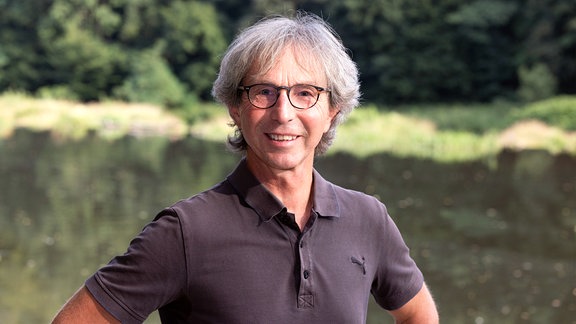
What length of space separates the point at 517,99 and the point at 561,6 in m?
3.34

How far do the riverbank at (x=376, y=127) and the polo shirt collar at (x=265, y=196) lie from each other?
48.0 feet

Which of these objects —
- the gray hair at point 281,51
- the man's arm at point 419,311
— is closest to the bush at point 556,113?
the man's arm at point 419,311

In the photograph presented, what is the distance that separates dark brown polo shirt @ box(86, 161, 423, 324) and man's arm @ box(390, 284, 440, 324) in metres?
0.21

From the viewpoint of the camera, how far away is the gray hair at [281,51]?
4.50 feet

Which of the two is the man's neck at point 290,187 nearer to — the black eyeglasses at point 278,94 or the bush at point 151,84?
the black eyeglasses at point 278,94

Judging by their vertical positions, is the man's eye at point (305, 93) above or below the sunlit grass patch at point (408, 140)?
above

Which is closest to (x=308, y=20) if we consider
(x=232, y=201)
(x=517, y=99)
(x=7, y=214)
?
(x=232, y=201)

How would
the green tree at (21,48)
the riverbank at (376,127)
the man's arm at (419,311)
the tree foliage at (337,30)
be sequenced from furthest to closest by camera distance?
the green tree at (21,48) → the tree foliage at (337,30) → the riverbank at (376,127) → the man's arm at (419,311)

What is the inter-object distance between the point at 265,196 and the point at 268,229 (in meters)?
0.07

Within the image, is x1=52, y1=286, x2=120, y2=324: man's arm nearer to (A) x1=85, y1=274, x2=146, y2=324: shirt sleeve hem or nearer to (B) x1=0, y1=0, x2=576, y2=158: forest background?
(A) x1=85, y1=274, x2=146, y2=324: shirt sleeve hem

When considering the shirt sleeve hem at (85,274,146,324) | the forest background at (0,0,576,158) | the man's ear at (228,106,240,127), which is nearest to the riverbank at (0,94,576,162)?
the forest background at (0,0,576,158)

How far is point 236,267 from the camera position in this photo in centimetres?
134

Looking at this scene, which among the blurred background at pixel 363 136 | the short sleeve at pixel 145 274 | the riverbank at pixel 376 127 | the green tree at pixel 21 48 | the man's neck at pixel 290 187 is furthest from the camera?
the green tree at pixel 21 48

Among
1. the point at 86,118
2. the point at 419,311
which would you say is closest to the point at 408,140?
the point at 86,118
